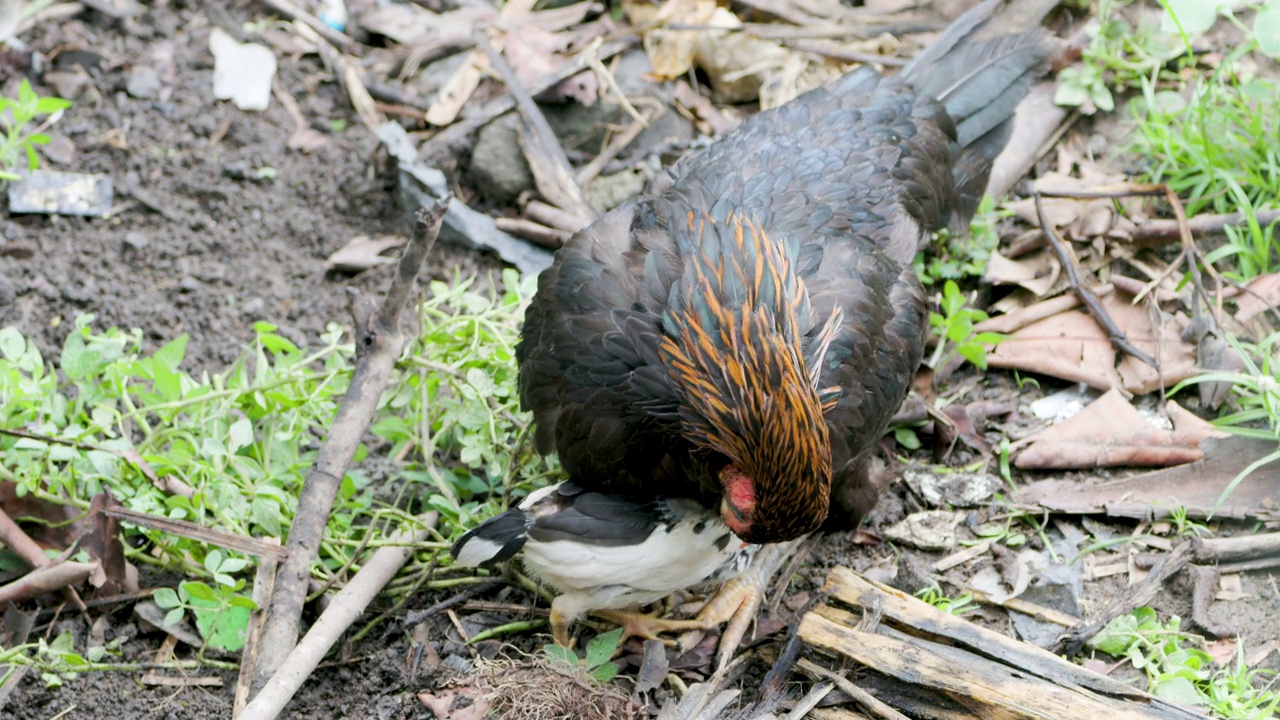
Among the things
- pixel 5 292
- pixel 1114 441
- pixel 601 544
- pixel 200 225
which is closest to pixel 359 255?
pixel 200 225

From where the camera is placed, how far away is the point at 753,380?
3.08 m

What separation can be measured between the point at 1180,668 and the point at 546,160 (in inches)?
131

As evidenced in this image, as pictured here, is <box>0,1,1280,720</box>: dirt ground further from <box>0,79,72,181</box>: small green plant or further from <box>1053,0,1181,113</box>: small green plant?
<box>1053,0,1181,113</box>: small green plant

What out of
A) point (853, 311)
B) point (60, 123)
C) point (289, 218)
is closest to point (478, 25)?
point (289, 218)

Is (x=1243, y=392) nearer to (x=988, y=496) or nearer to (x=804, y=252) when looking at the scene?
(x=988, y=496)

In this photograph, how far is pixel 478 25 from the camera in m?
6.09

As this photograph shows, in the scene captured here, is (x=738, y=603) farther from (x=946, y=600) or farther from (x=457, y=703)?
(x=457, y=703)

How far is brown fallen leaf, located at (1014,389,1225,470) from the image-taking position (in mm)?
4180

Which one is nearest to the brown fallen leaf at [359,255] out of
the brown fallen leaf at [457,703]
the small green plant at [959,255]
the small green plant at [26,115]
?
the small green plant at [26,115]

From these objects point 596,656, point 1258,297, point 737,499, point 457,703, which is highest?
point 737,499

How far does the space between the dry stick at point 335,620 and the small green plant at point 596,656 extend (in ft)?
1.94

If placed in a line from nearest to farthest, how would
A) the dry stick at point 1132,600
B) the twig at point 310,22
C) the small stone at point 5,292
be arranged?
1. the dry stick at point 1132,600
2. the small stone at point 5,292
3. the twig at point 310,22

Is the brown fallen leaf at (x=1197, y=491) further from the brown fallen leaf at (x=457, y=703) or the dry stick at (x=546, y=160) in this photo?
the dry stick at (x=546, y=160)

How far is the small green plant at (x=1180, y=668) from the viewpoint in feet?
11.2
